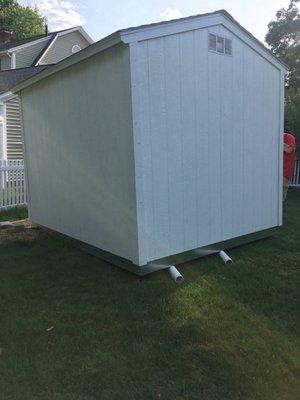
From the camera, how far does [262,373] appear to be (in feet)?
10.4

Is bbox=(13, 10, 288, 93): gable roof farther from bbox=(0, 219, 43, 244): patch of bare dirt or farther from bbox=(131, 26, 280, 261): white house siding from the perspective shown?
bbox=(0, 219, 43, 244): patch of bare dirt

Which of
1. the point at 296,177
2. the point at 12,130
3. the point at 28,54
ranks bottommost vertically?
the point at 296,177

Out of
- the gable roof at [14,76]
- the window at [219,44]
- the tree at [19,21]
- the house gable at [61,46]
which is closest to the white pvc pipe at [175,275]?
the window at [219,44]

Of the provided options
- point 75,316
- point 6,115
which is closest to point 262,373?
point 75,316

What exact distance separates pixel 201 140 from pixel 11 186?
236 inches

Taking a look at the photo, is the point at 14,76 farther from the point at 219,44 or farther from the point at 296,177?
the point at 219,44

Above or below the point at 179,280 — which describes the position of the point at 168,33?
above

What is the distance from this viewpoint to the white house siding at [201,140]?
4.82 metres

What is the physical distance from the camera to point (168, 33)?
4.86 meters

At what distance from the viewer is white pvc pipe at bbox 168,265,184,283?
16.1 ft

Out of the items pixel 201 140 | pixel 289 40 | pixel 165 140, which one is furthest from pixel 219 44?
pixel 289 40

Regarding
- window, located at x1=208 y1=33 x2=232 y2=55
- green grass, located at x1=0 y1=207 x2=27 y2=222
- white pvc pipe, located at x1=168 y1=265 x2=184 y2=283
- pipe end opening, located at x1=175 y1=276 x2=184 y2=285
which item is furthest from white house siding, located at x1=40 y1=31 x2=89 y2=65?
pipe end opening, located at x1=175 y1=276 x2=184 y2=285

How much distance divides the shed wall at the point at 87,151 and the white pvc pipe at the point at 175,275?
48 centimetres

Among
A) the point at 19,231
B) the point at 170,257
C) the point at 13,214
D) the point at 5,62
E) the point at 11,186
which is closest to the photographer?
the point at 170,257
